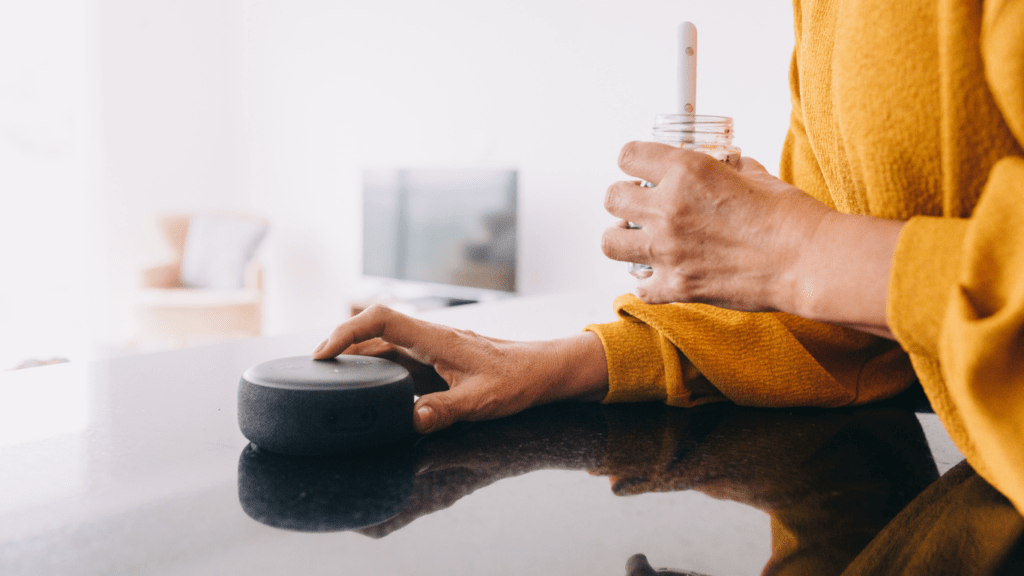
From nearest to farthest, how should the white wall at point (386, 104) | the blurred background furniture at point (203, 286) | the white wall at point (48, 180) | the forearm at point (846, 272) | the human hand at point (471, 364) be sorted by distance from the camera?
the forearm at point (846, 272), the human hand at point (471, 364), the white wall at point (386, 104), the blurred background furniture at point (203, 286), the white wall at point (48, 180)

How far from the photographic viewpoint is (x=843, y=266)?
0.44m

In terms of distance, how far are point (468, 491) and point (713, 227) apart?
0.24m

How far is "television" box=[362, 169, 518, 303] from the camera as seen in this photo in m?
3.50

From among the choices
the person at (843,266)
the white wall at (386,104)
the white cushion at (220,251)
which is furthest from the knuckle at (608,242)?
the white cushion at (220,251)

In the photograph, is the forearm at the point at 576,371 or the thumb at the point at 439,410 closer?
the thumb at the point at 439,410

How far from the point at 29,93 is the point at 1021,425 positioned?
5.57 metres

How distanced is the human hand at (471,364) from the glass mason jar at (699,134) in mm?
112

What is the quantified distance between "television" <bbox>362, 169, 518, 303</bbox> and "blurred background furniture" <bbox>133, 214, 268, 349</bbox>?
0.99 meters

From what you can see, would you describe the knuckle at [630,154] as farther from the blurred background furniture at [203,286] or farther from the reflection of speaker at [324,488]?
the blurred background furniture at [203,286]

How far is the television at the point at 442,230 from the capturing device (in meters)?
3.50

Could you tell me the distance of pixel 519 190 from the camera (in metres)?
3.42

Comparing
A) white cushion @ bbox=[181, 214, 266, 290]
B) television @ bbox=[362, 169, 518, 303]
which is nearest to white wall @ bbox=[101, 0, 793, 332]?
television @ bbox=[362, 169, 518, 303]

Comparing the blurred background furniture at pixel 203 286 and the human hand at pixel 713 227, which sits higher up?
the human hand at pixel 713 227

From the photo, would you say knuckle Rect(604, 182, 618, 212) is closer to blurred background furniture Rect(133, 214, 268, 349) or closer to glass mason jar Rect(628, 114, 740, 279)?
glass mason jar Rect(628, 114, 740, 279)
